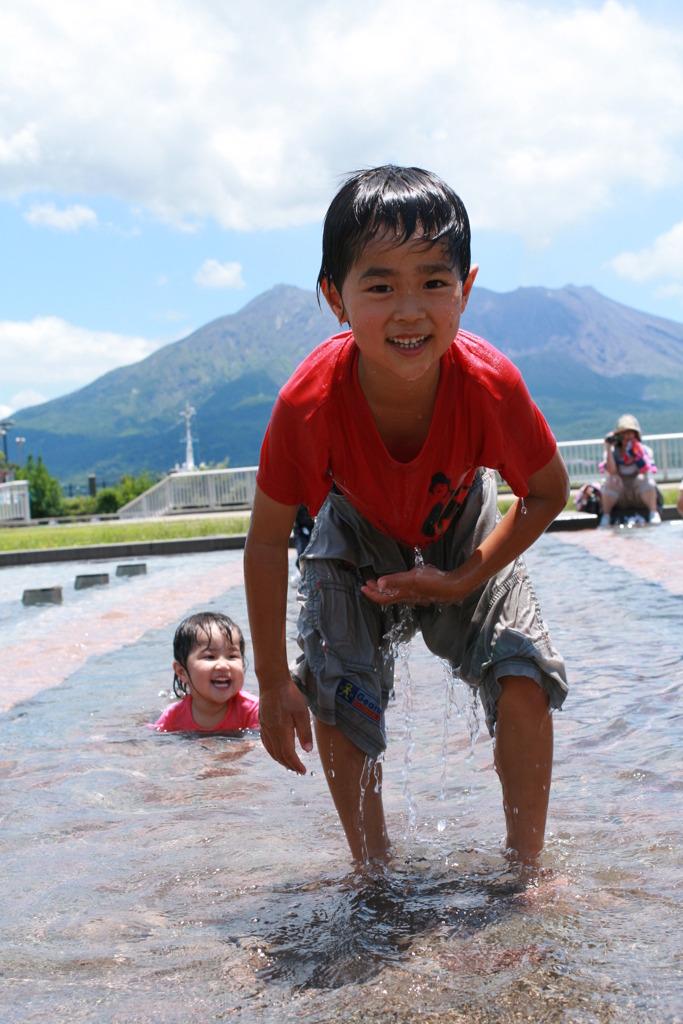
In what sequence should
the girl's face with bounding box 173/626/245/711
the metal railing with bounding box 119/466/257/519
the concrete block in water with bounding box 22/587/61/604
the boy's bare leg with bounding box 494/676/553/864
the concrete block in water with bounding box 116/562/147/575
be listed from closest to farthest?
the boy's bare leg with bounding box 494/676/553/864
the girl's face with bounding box 173/626/245/711
the concrete block in water with bounding box 22/587/61/604
the concrete block in water with bounding box 116/562/147/575
the metal railing with bounding box 119/466/257/519

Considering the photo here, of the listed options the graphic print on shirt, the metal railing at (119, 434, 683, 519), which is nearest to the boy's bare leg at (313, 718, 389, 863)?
the graphic print on shirt

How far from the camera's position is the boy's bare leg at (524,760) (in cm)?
259

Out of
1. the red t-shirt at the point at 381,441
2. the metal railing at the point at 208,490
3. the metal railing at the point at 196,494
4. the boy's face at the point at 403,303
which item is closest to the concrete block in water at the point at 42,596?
the red t-shirt at the point at 381,441

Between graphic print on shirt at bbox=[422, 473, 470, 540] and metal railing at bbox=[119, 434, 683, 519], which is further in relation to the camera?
metal railing at bbox=[119, 434, 683, 519]

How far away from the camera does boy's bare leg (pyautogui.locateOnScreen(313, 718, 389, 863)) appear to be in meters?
2.65

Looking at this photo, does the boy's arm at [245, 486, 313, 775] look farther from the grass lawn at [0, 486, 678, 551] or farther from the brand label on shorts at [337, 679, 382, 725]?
the grass lawn at [0, 486, 678, 551]

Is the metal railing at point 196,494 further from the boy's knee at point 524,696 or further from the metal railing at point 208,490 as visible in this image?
the boy's knee at point 524,696

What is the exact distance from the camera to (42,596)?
9.65 m

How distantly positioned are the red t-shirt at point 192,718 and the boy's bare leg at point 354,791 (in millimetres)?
1953

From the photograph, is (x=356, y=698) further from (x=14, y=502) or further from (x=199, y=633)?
(x=14, y=502)

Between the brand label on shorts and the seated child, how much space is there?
196cm

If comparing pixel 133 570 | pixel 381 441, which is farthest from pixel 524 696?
pixel 133 570

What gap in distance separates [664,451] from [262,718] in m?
21.0

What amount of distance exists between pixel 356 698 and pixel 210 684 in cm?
203
